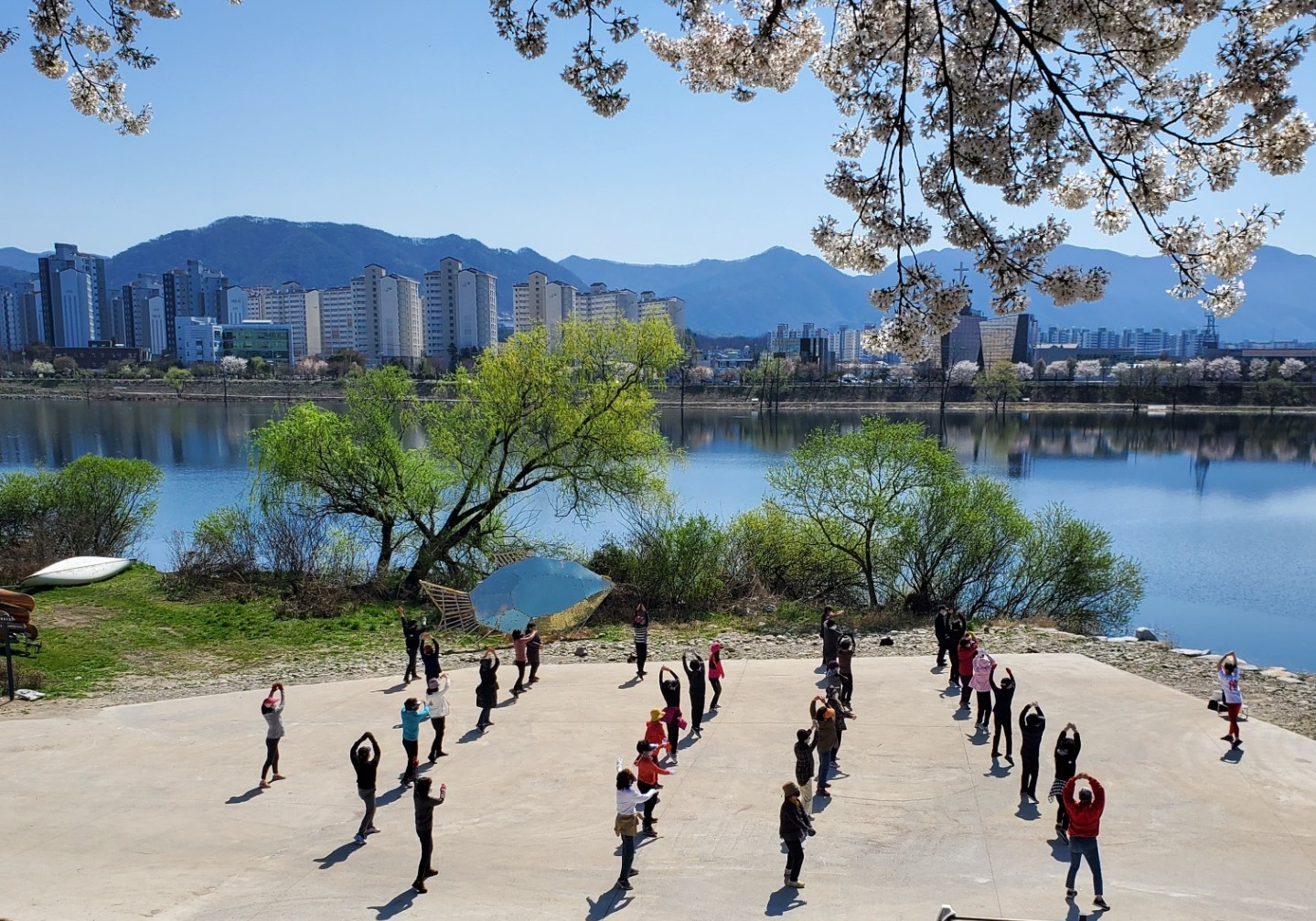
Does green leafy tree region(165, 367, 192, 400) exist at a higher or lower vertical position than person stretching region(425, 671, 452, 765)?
higher

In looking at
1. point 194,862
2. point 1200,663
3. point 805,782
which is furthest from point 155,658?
point 1200,663

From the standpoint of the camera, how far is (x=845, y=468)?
26.6 meters

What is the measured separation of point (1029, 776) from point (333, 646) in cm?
1544

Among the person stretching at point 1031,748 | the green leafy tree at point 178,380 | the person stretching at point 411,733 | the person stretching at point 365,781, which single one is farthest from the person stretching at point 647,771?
the green leafy tree at point 178,380

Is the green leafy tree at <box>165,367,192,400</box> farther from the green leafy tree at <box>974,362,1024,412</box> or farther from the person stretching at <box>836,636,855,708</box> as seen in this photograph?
the person stretching at <box>836,636,855,708</box>

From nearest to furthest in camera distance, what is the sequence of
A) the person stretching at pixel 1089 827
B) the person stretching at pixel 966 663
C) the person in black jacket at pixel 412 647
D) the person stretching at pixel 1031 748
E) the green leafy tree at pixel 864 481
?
the person stretching at pixel 1089 827, the person stretching at pixel 1031 748, the person stretching at pixel 966 663, the person in black jacket at pixel 412 647, the green leafy tree at pixel 864 481

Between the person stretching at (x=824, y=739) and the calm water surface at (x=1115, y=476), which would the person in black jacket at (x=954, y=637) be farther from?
the calm water surface at (x=1115, y=476)

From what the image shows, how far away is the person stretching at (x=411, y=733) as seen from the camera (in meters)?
11.4

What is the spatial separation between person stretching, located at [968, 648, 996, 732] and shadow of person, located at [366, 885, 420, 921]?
8.53m

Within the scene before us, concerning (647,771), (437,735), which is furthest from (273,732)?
(647,771)

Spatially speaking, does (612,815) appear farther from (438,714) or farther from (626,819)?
(438,714)

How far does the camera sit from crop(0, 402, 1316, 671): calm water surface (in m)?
31.6

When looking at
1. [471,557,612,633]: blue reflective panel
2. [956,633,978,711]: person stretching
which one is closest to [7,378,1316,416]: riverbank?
[471,557,612,633]: blue reflective panel

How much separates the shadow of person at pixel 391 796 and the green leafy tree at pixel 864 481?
17.8 metres
